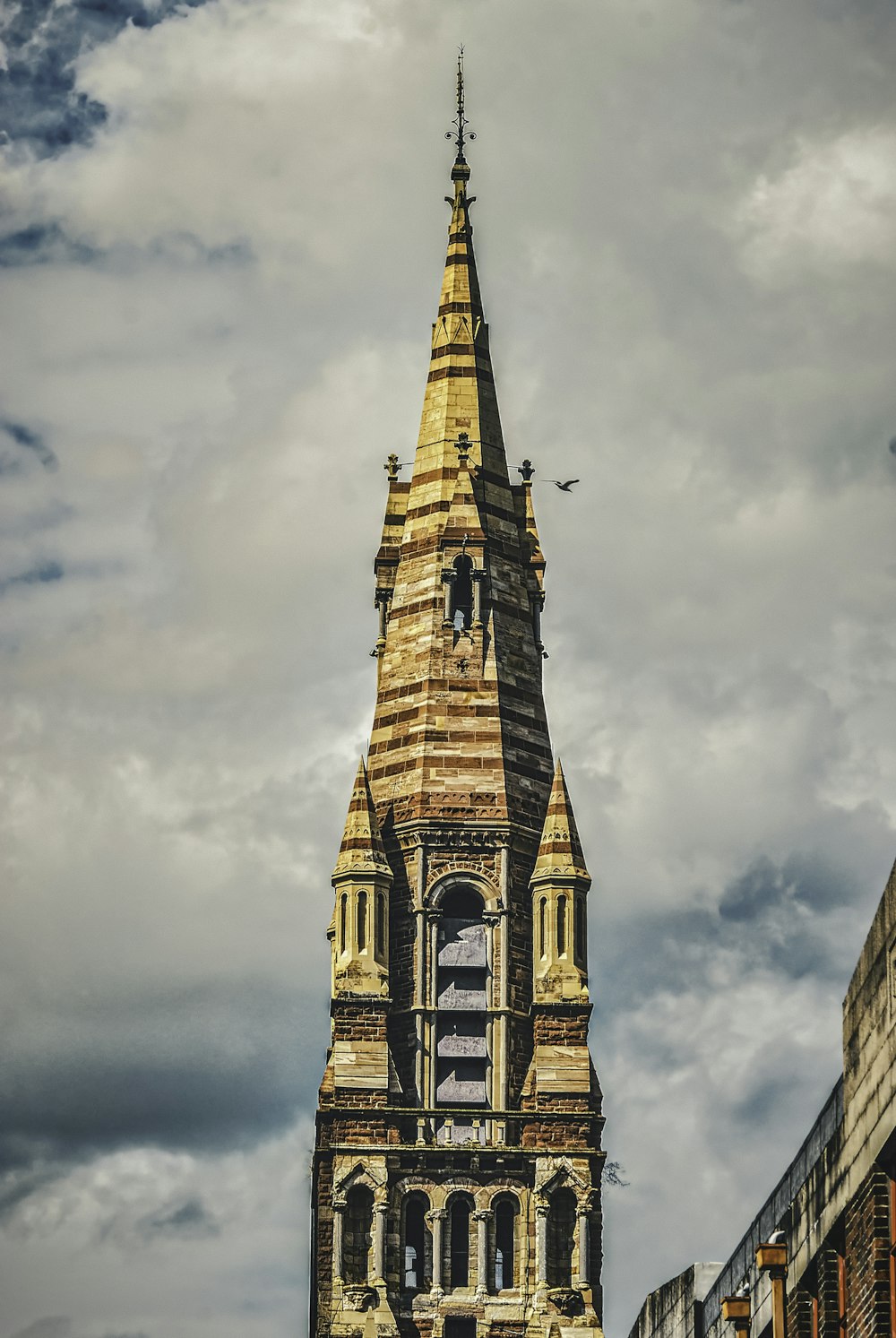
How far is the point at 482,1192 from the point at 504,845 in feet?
33.0

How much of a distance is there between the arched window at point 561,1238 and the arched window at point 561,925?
6.89 m

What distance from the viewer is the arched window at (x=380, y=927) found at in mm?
90688

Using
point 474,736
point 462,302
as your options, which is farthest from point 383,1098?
point 462,302

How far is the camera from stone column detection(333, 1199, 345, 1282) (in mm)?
85938

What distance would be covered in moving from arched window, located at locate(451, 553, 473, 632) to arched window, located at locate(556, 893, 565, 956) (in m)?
10.2

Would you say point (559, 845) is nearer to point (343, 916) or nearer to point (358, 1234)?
point (343, 916)

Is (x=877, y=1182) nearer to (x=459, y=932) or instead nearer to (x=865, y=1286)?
(x=865, y=1286)

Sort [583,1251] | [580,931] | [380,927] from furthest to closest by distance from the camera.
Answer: [580,931] → [380,927] → [583,1251]

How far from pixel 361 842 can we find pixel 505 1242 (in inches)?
448

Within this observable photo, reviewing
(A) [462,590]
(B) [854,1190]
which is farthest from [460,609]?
(B) [854,1190]

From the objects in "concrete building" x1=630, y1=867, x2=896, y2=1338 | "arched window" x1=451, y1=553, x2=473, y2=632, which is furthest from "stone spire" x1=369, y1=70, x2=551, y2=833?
"concrete building" x1=630, y1=867, x2=896, y2=1338

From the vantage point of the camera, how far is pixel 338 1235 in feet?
283

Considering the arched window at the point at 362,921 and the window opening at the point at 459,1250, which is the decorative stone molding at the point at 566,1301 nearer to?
the window opening at the point at 459,1250

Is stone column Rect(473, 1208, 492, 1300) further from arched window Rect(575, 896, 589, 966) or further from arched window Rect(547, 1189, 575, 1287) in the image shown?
arched window Rect(575, 896, 589, 966)
